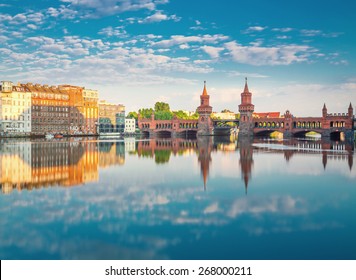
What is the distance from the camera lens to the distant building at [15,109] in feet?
357

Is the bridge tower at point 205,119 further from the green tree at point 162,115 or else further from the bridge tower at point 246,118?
the green tree at point 162,115

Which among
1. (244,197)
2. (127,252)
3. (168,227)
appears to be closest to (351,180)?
(244,197)

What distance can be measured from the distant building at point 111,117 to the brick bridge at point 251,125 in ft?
28.6

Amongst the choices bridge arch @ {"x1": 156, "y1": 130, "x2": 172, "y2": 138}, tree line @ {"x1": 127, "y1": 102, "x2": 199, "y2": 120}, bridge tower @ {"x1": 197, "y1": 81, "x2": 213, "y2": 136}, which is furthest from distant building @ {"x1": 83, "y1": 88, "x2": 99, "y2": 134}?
bridge tower @ {"x1": 197, "y1": 81, "x2": 213, "y2": 136}

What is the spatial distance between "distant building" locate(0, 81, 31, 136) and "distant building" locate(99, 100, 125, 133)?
40.7 meters

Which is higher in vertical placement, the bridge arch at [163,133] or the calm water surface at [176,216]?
the bridge arch at [163,133]

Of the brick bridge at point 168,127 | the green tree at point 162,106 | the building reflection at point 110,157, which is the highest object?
the green tree at point 162,106

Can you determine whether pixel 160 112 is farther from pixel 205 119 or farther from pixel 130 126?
pixel 205 119

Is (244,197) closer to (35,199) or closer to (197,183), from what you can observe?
(197,183)

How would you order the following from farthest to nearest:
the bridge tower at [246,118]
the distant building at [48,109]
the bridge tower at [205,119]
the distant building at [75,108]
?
the bridge tower at [205,119] → the bridge tower at [246,118] → the distant building at [75,108] → the distant building at [48,109]

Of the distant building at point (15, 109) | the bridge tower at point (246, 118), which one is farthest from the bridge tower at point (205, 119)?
the distant building at point (15, 109)

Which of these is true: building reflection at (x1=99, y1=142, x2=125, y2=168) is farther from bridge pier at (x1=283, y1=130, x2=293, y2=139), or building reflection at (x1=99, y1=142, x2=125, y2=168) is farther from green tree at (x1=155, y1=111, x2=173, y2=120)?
green tree at (x1=155, y1=111, x2=173, y2=120)

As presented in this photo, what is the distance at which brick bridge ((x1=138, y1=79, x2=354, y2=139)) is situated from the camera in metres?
122

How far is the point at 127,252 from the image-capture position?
12.4 meters
